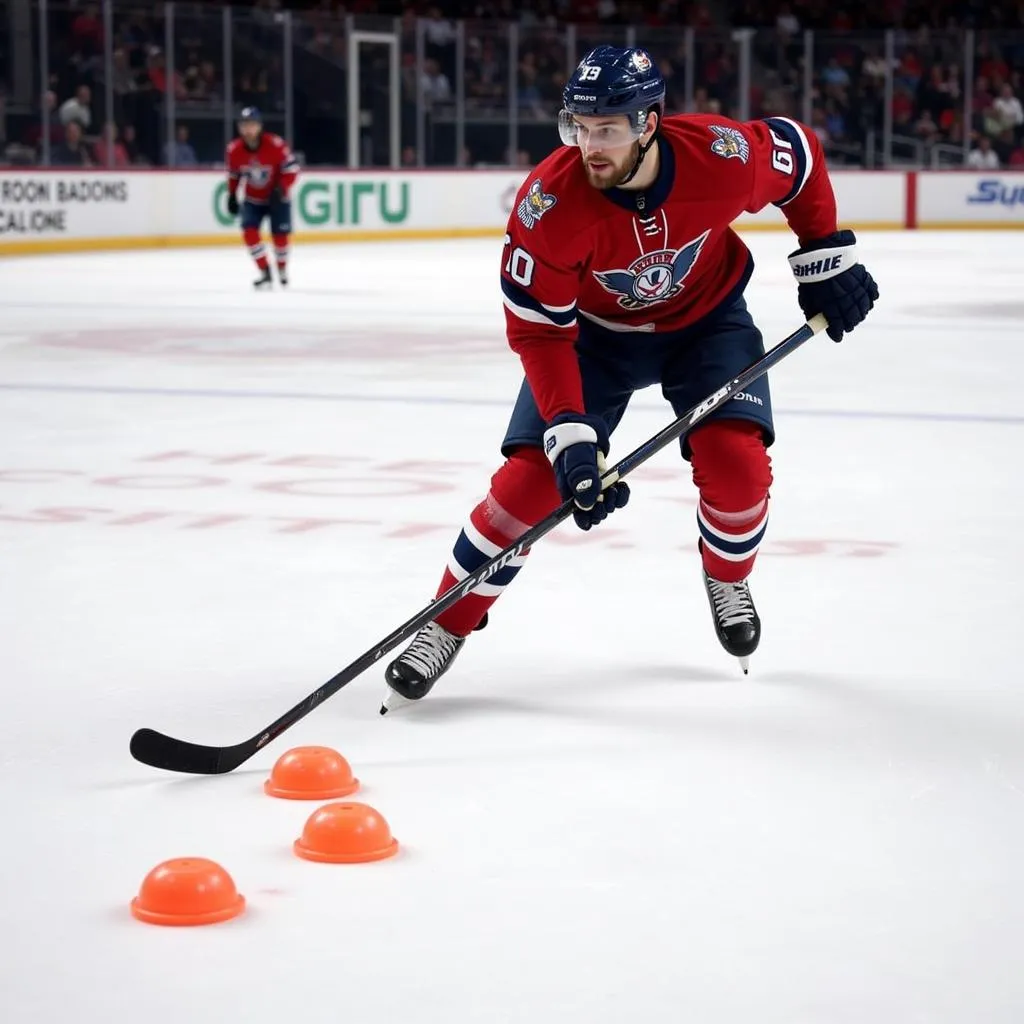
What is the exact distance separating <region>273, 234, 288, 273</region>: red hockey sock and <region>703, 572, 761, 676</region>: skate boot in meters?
8.91

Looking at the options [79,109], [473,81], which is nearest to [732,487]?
[79,109]

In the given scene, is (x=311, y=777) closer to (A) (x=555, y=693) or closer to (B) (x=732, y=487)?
(A) (x=555, y=693)

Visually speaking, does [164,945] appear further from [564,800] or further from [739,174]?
[739,174]

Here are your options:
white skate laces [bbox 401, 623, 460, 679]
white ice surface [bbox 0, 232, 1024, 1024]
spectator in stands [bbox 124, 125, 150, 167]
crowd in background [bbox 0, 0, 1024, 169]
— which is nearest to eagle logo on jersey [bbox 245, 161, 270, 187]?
crowd in background [bbox 0, 0, 1024, 169]

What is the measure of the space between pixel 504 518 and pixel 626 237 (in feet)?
1.53

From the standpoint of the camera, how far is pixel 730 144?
2.75 meters

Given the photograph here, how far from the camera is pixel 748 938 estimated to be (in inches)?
70.6

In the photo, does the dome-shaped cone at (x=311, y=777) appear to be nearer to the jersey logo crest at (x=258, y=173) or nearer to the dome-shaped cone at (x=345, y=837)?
the dome-shaped cone at (x=345, y=837)

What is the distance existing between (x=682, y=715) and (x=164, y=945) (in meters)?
1.06

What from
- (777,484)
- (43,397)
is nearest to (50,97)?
(43,397)

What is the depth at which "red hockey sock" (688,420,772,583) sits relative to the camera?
2842mm

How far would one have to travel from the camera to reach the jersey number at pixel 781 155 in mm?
2852

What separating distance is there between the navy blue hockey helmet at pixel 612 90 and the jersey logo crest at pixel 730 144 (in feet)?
0.55

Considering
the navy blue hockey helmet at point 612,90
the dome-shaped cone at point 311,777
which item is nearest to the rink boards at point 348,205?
the navy blue hockey helmet at point 612,90
